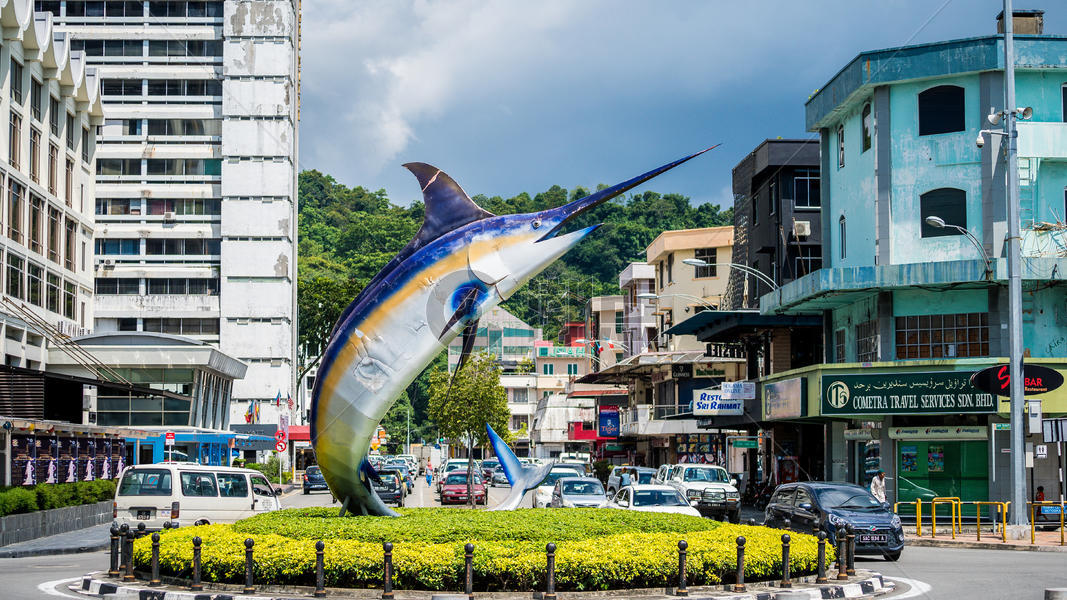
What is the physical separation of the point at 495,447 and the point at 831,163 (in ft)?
88.0

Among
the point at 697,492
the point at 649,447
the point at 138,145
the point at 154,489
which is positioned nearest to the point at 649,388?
the point at 649,447

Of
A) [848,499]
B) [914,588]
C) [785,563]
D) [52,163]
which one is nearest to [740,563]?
[785,563]

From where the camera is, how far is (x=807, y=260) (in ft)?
161

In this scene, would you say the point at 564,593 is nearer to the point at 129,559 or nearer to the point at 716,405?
the point at 129,559

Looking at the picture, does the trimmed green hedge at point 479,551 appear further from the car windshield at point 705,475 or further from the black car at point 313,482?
the black car at point 313,482

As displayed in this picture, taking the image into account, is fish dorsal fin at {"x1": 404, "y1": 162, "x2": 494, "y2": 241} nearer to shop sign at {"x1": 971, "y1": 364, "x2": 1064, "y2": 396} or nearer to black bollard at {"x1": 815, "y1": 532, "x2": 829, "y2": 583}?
black bollard at {"x1": 815, "y1": 532, "x2": 829, "y2": 583}

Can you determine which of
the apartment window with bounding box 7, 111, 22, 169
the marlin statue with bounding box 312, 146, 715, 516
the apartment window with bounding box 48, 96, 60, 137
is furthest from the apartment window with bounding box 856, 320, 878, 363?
the apartment window with bounding box 48, 96, 60, 137

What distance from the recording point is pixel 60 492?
108 feet

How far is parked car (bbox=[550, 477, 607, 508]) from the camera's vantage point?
30.7 meters

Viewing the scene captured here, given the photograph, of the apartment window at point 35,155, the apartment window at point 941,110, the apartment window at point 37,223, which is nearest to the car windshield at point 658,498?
the apartment window at point 941,110

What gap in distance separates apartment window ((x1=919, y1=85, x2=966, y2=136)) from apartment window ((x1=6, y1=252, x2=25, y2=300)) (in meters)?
32.5

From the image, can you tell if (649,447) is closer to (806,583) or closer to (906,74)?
(906,74)

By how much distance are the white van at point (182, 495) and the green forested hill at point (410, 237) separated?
2530 inches

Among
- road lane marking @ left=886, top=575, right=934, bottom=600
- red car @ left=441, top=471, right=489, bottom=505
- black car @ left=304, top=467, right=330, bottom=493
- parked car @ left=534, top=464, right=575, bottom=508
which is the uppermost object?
road lane marking @ left=886, top=575, right=934, bottom=600
